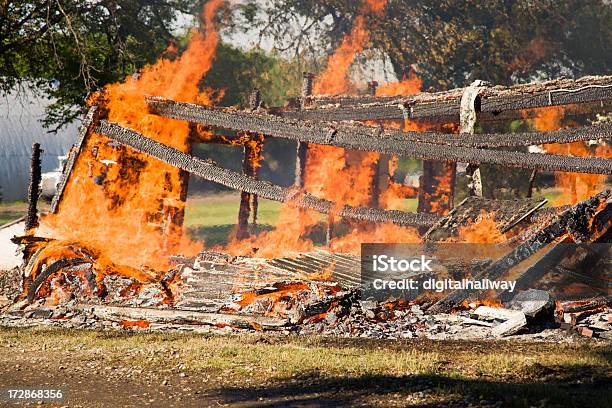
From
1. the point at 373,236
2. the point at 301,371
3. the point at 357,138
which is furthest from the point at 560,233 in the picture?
the point at 373,236

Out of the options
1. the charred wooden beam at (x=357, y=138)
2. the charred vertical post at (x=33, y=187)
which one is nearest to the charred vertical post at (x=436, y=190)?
the charred wooden beam at (x=357, y=138)

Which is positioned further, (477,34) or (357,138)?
(477,34)

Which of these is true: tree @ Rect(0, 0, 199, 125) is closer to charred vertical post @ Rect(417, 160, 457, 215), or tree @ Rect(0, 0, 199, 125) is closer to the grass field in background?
the grass field in background

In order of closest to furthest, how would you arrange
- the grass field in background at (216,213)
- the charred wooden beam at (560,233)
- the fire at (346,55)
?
the charred wooden beam at (560,233)
the grass field in background at (216,213)
the fire at (346,55)

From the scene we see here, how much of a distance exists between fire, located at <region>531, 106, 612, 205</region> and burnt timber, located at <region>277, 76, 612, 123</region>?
1.08 meters

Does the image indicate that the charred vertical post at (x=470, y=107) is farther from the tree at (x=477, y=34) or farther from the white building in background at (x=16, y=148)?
the white building in background at (x=16, y=148)

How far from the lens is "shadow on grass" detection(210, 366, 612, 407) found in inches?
306

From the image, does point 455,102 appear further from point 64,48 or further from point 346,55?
point 346,55

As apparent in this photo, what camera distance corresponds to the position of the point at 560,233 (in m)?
13.7

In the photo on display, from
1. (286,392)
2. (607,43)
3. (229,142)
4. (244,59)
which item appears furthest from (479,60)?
(286,392)

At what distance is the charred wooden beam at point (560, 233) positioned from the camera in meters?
13.4

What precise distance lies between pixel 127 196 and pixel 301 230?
614 centimetres

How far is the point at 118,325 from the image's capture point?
13633 mm

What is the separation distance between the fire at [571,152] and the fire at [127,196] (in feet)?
30.6
